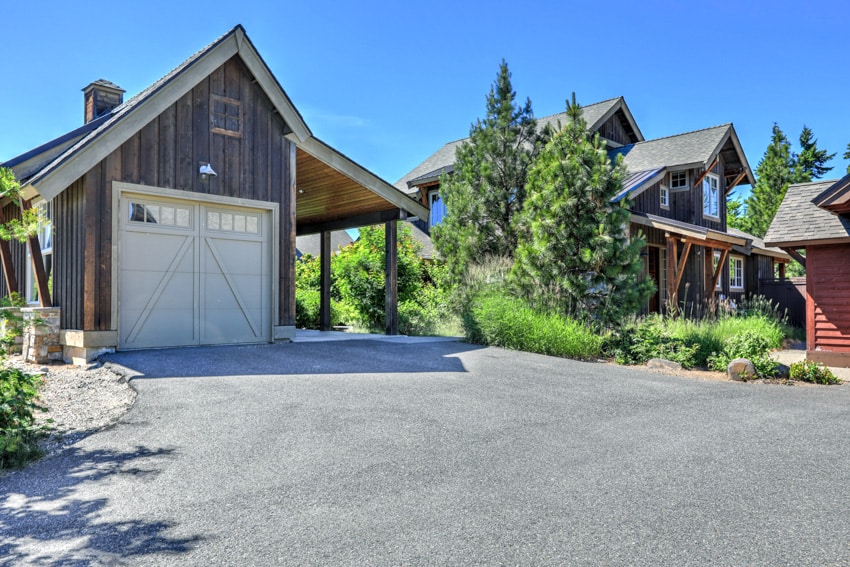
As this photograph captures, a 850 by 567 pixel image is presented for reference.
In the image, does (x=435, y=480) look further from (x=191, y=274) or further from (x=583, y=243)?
(x=583, y=243)

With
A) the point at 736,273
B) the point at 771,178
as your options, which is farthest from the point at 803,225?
the point at 771,178

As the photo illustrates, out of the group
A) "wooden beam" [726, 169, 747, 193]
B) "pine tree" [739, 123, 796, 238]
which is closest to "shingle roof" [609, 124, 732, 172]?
"wooden beam" [726, 169, 747, 193]

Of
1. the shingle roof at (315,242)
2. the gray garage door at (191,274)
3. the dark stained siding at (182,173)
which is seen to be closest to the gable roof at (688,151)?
the dark stained siding at (182,173)

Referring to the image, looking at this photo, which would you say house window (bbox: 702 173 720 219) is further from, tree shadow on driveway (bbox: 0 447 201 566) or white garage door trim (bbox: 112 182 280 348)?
tree shadow on driveway (bbox: 0 447 201 566)

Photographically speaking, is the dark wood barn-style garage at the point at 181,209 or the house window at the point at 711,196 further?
the house window at the point at 711,196

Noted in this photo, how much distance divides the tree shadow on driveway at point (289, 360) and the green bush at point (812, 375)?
4.75 meters

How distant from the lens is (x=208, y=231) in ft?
31.5

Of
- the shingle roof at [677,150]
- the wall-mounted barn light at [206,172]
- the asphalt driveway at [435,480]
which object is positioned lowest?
the asphalt driveway at [435,480]

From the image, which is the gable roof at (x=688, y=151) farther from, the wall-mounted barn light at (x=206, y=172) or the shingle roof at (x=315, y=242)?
the shingle roof at (x=315, y=242)

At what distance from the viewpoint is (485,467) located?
4.09 meters

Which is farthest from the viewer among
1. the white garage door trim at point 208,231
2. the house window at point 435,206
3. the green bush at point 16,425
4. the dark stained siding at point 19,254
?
the house window at point 435,206

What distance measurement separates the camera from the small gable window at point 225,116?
9.55 metres

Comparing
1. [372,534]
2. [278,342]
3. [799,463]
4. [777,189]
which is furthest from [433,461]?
[777,189]

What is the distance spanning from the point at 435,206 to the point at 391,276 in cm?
831
